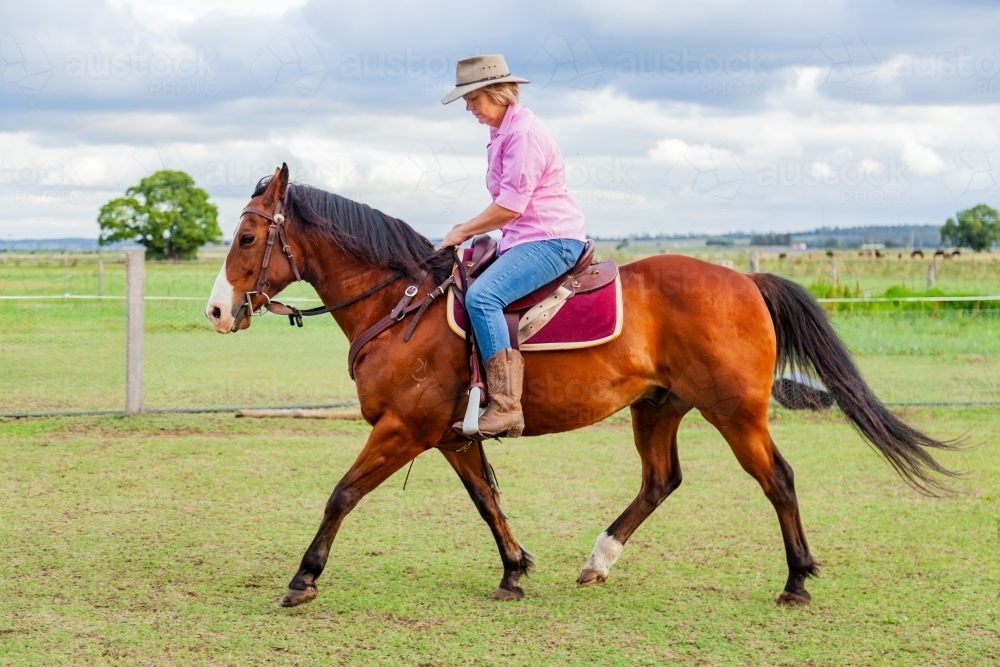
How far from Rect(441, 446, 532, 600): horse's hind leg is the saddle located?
0.77 meters

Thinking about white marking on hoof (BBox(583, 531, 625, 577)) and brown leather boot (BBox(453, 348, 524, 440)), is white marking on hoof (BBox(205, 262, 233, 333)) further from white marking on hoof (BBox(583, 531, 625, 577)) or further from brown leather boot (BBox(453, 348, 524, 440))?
white marking on hoof (BBox(583, 531, 625, 577))

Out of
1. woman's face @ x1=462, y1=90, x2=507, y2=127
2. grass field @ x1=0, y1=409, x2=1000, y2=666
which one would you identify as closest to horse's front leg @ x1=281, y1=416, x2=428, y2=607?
grass field @ x1=0, y1=409, x2=1000, y2=666

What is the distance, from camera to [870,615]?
4820 millimetres

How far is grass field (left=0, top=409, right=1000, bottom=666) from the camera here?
14.4 ft

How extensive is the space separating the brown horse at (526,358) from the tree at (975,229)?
49.0 metres

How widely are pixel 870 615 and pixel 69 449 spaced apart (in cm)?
694

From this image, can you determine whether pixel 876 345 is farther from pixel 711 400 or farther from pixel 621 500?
pixel 711 400

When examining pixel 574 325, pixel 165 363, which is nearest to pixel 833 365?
pixel 574 325

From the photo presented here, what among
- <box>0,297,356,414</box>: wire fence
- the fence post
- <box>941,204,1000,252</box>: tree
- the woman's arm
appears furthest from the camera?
<box>941,204,1000,252</box>: tree

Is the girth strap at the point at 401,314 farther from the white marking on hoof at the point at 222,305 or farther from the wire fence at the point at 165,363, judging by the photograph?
the wire fence at the point at 165,363

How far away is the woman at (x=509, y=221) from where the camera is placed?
193 inches

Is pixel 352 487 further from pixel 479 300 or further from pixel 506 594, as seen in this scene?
pixel 479 300

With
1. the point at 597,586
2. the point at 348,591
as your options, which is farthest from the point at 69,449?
the point at 597,586

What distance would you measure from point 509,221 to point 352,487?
1.56 m
